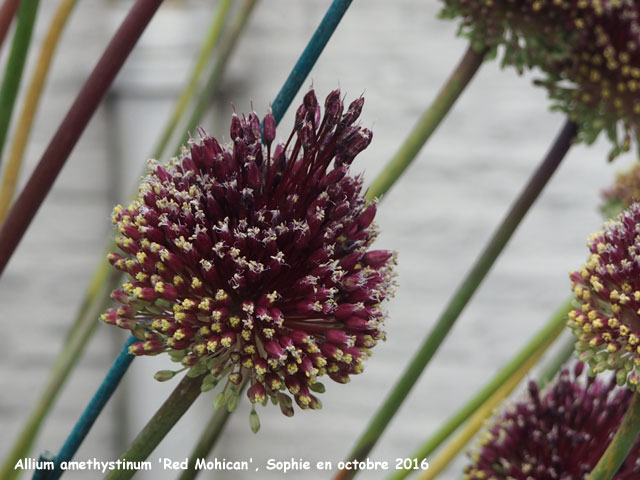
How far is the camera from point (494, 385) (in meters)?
0.30

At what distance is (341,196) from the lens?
19 centimetres

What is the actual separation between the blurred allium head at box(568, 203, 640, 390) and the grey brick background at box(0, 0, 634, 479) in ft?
2.81

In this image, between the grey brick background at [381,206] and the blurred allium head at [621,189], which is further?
the grey brick background at [381,206]

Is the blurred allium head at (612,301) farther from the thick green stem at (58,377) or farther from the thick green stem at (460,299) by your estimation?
the thick green stem at (58,377)

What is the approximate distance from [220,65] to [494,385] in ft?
0.58

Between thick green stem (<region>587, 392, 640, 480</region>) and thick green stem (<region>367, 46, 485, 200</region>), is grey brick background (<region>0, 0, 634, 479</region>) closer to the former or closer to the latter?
thick green stem (<region>367, 46, 485, 200</region>)

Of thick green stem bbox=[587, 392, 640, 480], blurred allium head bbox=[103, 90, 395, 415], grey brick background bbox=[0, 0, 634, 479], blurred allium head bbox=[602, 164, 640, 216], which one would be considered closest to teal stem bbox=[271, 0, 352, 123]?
blurred allium head bbox=[103, 90, 395, 415]

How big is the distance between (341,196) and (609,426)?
0.44ft

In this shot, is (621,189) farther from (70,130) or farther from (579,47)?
(70,130)

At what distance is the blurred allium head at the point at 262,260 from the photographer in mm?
184

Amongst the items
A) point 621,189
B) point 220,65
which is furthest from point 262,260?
point 621,189

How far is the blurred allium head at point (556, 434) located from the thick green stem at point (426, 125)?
9cm

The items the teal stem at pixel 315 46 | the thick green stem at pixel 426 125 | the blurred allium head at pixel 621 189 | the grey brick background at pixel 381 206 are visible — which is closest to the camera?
the teal stem at pixel 315 46

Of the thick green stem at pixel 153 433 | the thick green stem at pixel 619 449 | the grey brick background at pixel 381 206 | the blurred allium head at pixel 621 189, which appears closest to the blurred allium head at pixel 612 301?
the thick green stem at pixel 619 449
